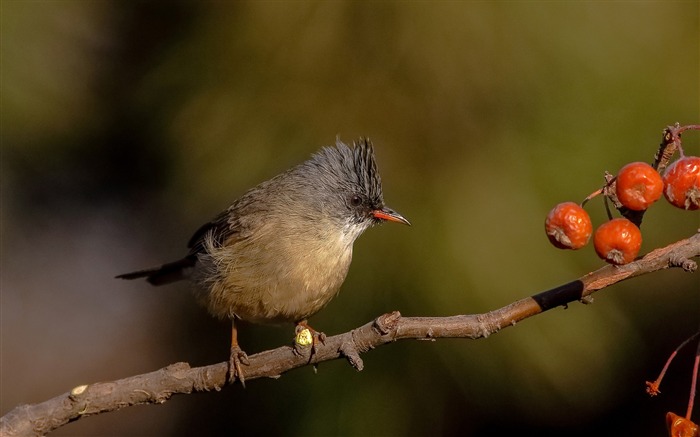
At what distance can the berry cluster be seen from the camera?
179 cm

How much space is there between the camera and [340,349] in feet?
7.41

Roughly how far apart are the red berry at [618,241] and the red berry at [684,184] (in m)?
0.12

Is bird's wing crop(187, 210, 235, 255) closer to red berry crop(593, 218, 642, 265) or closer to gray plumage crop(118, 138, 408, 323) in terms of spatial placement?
gray plumage crop(118, 138, 408, 323)

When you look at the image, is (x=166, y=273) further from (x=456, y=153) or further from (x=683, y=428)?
(x=683, y=428)

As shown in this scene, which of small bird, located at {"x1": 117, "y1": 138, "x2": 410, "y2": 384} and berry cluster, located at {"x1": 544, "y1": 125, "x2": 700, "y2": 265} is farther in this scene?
small bird, located at {"x1": 117, "y1": 138, "x2": 410, "y2": 384}

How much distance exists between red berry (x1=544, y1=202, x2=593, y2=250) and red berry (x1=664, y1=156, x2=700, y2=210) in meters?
0.19

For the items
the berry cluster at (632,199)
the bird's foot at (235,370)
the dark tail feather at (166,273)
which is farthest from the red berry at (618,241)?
the dark tail feather at (166,273)

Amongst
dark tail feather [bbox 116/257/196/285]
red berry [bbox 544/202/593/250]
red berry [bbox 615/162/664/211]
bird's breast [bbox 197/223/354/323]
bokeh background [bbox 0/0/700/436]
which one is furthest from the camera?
dark tail feather [bbox 116/257/196/285]

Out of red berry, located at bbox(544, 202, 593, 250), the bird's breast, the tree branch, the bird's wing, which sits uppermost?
the bird's wing

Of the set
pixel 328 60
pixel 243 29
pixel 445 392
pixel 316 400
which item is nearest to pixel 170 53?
pixel 243 29

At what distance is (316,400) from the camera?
352 centimetres

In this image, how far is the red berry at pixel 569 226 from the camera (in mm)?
1901

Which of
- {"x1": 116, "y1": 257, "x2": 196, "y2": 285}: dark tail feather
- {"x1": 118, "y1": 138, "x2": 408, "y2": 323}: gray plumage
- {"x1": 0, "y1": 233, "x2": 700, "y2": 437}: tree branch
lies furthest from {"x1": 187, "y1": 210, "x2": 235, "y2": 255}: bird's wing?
{"x1": 0, "y1": 233, "x2": 700, "y2": 437}: tree branch

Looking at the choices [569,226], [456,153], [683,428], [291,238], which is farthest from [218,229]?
[683,428]
